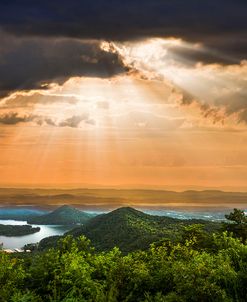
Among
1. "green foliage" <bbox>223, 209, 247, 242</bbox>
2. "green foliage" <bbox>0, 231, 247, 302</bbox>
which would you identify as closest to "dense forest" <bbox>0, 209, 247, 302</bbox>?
"green foliage" <bbox>0, 231, 247, 302</bbox>

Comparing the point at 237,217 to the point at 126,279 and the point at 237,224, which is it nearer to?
the point at 237,224

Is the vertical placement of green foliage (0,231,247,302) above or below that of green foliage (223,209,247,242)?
below

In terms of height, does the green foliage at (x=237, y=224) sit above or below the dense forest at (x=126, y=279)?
above

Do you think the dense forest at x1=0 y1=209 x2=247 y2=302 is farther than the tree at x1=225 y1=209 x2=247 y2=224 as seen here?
No

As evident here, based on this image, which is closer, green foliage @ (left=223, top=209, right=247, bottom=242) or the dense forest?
the dense forest

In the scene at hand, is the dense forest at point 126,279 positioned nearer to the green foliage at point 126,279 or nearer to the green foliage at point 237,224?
the green foliage at point 126,279

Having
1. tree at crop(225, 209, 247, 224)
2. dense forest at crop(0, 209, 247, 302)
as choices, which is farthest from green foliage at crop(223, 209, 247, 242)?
dense forest at crop(0, 209, 247, 302)

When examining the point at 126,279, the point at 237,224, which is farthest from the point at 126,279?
the point at 237,224

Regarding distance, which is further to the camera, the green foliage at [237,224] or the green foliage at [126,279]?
the green foliage at [237,224]

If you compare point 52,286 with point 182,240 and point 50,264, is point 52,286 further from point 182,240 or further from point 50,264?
point 182,240

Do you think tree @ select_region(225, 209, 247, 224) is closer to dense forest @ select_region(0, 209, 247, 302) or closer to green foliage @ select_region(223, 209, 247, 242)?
green foliage @ select_region(223, 209, 247, 242)

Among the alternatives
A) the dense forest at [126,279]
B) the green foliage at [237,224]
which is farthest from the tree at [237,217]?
the dense forest at [126,279]

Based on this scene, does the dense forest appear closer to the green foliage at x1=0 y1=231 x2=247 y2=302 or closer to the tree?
the green foliage at x1=0 y1=231 x2=247 y2=302

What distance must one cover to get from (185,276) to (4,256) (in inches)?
685
